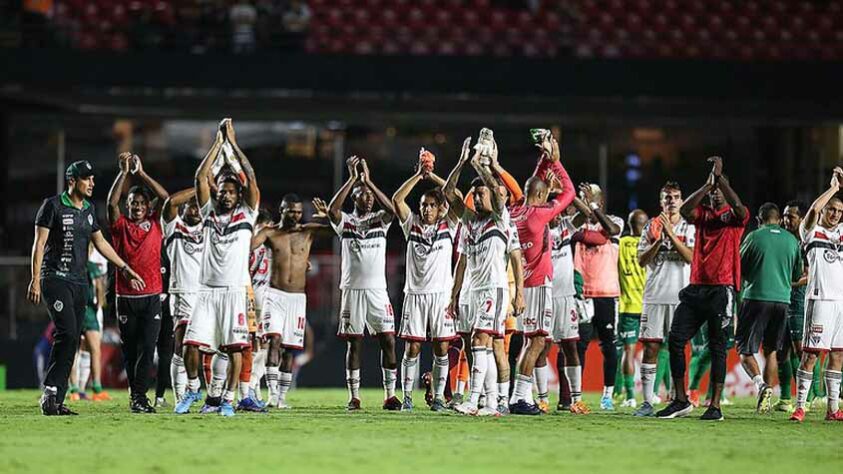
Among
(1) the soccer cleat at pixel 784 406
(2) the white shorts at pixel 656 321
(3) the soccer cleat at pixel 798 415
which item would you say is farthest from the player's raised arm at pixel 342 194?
(1) the soccer cleat at pixel 784 406

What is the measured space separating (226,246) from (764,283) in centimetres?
630

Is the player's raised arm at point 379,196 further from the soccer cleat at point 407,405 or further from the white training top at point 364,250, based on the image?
the soccer cleat at point 407,405

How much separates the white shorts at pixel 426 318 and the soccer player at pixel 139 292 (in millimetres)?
2776

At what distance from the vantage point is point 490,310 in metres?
14.3

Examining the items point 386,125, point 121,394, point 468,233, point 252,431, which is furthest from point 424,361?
point 252,431

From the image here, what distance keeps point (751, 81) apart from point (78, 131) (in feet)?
46.5

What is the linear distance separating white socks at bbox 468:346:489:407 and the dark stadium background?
10572 millimetres

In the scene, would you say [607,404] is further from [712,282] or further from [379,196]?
[379,196]

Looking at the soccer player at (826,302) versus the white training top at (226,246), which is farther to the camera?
the soccer player at (826,302)

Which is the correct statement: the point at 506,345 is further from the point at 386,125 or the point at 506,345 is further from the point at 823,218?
the point at 386,125

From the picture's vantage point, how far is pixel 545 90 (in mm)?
27250

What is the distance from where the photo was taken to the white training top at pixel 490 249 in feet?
47.2

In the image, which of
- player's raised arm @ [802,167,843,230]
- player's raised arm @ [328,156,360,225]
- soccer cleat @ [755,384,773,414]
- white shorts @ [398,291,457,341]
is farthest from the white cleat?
player's raised arm @ [328,156,360,225]

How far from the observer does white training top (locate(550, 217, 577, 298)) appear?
1639cm
